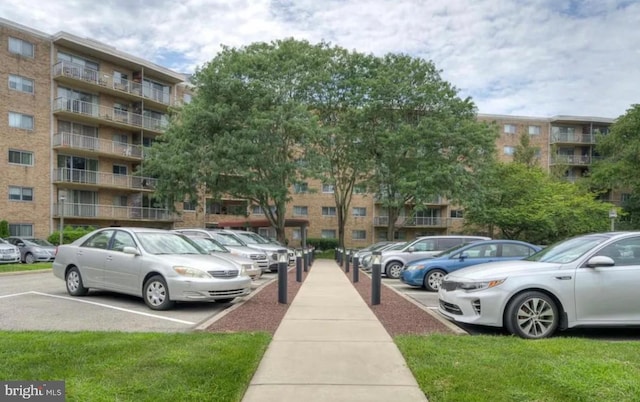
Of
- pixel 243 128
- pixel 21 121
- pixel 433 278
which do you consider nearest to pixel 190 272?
pixel 433 278

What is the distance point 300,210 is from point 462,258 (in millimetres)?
37934

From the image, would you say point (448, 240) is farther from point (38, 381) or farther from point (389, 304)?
point (38, 381)

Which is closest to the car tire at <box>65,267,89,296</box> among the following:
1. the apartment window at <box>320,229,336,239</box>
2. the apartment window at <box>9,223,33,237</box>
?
the apartment window at <box>9,223,33,237</box>

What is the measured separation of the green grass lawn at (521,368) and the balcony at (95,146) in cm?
3431

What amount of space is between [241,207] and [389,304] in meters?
27.6

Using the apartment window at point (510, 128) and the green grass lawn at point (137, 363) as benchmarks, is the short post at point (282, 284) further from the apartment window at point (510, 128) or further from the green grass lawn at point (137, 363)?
the apartment window at point (510, 128)

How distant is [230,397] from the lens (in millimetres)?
4316

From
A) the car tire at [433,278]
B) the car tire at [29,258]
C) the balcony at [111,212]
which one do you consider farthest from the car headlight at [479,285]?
the balcony at [111,212]

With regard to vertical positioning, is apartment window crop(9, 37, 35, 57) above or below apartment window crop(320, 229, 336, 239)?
above

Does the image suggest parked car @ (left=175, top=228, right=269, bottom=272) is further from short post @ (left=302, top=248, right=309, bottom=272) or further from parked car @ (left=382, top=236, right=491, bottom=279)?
parked car @ (left=382, top=236, right=491, bottom=279)

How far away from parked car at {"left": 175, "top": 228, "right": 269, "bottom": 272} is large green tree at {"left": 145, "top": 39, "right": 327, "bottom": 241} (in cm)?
994

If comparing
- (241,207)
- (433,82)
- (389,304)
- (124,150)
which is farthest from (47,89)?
(389,304)

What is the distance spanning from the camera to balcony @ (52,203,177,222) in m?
35.4

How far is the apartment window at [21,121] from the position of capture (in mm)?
32750
